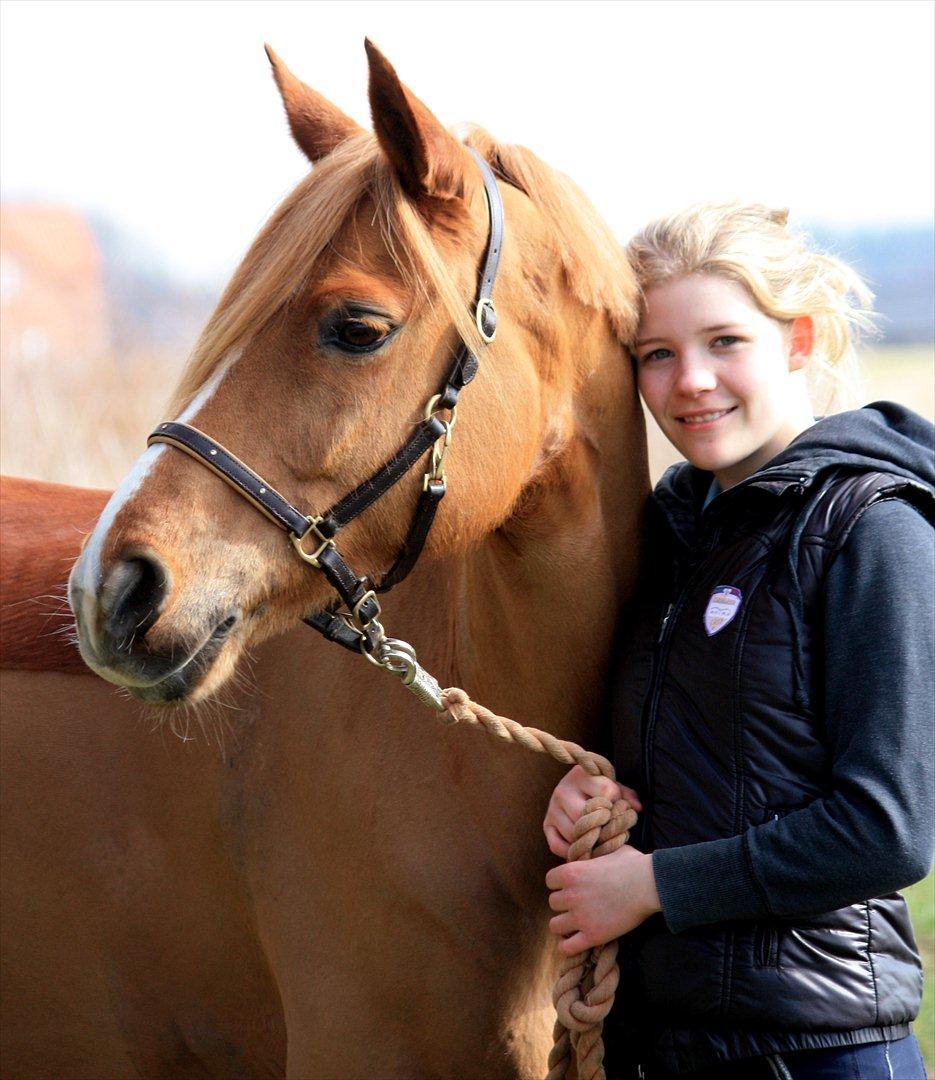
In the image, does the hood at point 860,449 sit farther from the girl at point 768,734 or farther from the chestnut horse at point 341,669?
the chestnut horse at point 341,669

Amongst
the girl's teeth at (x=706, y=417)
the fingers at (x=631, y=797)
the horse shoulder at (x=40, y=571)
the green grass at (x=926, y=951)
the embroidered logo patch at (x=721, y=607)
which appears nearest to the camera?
the embroidered logo patch at (x=721, y=607)

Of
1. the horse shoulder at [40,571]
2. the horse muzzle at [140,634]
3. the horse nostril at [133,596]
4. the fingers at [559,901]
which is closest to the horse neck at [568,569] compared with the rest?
the fingers at [559,901]

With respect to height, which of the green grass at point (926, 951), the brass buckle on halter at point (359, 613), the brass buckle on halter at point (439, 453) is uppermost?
the brass buckle on halter at point (439, 453)

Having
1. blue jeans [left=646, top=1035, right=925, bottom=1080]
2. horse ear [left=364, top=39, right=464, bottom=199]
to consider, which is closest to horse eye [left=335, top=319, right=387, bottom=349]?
horse ear [left=364, top=39, right=464, bottom=199]

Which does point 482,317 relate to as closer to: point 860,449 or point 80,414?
point 860,449

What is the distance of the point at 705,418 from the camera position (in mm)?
2062

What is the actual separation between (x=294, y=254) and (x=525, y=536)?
683 mm

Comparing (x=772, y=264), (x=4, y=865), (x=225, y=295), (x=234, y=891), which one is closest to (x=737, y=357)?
(x=772, y=264)

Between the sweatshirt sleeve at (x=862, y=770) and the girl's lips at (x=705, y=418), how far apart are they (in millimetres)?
387

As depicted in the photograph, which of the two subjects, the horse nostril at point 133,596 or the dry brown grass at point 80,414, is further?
the dry brown grass at point 80,414

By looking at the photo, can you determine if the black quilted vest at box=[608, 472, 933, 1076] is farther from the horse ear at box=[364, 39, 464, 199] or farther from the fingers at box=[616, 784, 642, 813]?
the horse ear at box=[364, 39, 464, 199]

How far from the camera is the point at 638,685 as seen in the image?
6.53 ft

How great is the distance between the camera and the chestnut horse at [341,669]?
1.83 metres

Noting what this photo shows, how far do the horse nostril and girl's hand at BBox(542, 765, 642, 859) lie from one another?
817mm
